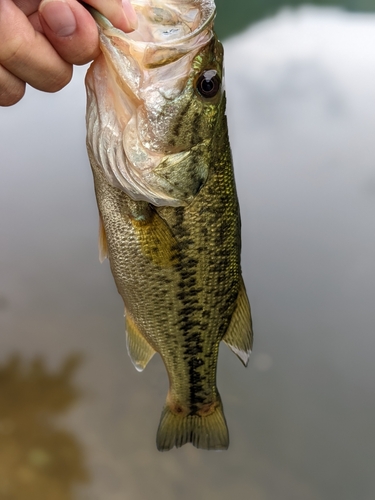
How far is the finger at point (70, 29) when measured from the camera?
563mm

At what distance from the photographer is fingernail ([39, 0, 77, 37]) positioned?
0.56m

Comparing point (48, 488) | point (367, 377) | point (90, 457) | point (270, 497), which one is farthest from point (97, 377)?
point (367, 377)

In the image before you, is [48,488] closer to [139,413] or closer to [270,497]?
[139,413]

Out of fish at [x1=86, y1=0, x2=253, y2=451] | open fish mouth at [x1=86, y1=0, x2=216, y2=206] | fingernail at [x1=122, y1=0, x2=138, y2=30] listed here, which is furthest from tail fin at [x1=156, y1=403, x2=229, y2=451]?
fingernail at [x1=122, y1=0, x2=138, y2=30]

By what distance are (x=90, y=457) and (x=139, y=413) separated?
1.06 ft

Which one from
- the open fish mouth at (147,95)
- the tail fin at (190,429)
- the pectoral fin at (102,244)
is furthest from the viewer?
the tail fin at (190,429)

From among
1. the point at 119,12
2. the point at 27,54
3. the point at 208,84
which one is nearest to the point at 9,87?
the point at 27,54

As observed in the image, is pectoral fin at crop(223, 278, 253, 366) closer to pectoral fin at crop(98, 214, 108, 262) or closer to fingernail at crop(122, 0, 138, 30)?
pectoral fin at crop(98, 214, 108, 262)

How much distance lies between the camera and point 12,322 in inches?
96.5

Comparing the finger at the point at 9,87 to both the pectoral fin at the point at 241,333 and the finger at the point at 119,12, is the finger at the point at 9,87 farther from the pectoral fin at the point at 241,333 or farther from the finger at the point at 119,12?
the pectoral fin at the point at 241,333

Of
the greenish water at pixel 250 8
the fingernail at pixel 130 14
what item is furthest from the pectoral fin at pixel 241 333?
the greenish water at pixel 250 8

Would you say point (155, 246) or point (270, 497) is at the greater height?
point (155, 246)

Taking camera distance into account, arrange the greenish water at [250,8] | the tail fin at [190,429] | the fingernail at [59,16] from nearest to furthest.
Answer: the fingernail at [59,16] → the tail fin at [190,429] → the greenish water at [250,8]

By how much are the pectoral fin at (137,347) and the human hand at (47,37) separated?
57cm
